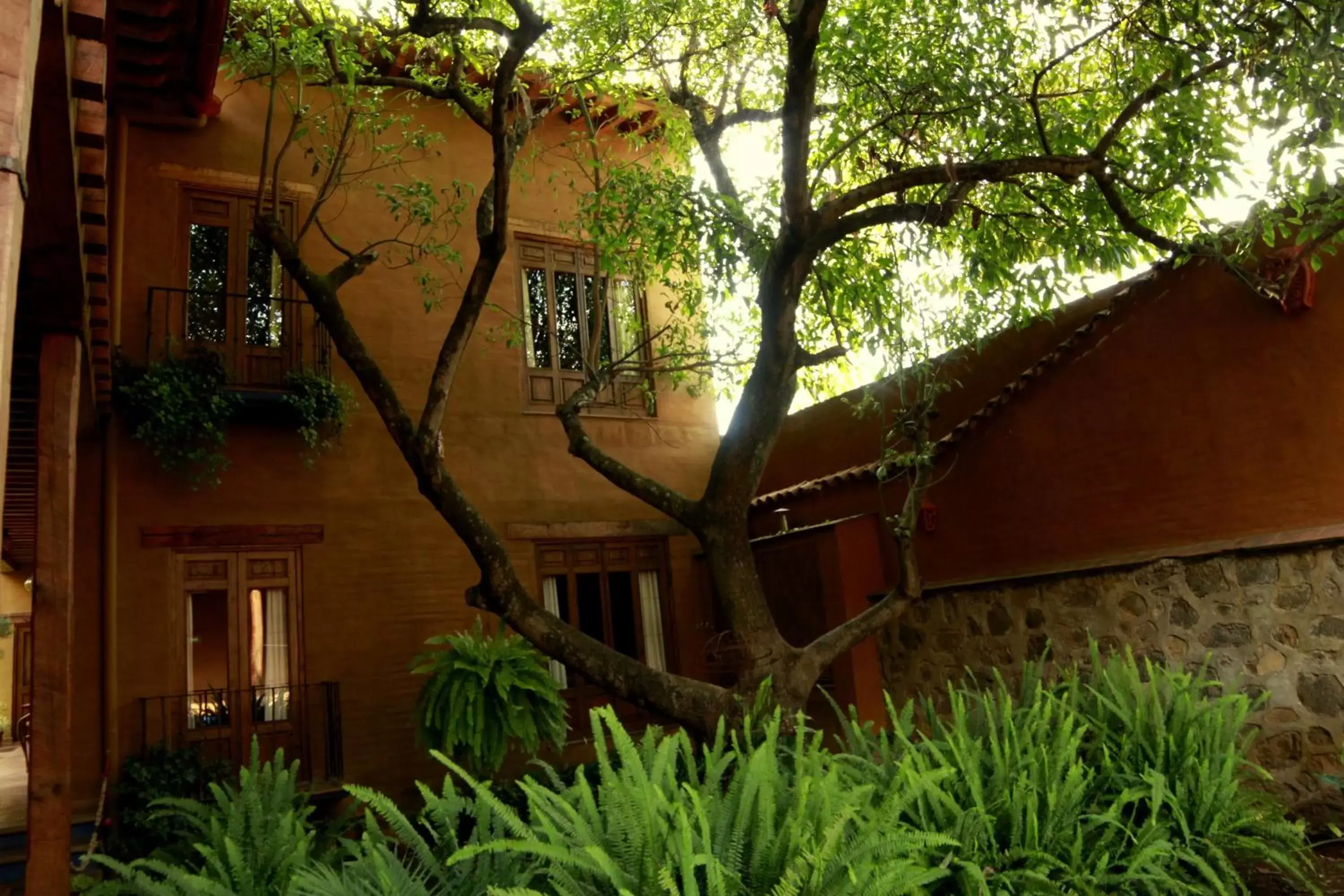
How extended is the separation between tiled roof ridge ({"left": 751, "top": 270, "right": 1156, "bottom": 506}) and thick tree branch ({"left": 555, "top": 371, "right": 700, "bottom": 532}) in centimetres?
117

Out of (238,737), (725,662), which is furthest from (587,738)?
(238,737)

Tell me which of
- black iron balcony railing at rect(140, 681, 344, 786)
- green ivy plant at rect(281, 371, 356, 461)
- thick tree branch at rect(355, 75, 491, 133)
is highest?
thick tree branch at rect(355, 75, 491, 133)

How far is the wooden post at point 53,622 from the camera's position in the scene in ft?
15.4

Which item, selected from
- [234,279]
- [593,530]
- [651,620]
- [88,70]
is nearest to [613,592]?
[651,620]

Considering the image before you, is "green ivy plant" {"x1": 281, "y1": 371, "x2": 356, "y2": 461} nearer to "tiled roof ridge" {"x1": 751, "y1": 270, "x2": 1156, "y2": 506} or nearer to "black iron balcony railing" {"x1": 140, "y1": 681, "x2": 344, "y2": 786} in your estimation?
"black iron balcony railing" {"x1": 140, "y1": 681, "x2": 344, "y2": 786}

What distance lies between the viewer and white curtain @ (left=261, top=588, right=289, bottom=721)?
7.84m

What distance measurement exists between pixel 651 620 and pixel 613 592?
485 mm

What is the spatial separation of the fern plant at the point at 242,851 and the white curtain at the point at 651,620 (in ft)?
15.4

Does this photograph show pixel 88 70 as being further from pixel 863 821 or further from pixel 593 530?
pixel 593 530

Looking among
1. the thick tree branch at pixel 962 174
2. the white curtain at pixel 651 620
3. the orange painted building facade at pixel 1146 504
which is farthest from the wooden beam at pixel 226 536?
the thick tree branch at pixel 962 174

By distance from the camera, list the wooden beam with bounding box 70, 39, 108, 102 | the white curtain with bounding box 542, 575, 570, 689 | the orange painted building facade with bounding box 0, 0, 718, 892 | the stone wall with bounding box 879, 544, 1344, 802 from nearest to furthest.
Result: the wooden beam with bounding box 70, 39, 108, 102 → the stone wall with bounding box 879, 544, 1344, 802 → the orange painted building facade with bounding box 0, 0, 718, 892 → the white curtain with bounding box 542, 575, 570, 689

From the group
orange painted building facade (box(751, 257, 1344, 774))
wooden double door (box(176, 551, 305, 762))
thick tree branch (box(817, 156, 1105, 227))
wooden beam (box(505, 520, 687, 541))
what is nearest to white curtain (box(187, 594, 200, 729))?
wooden double door (box(176, 551, 305, 762))

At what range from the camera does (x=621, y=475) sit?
6.48m

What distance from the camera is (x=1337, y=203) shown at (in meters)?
5.29
